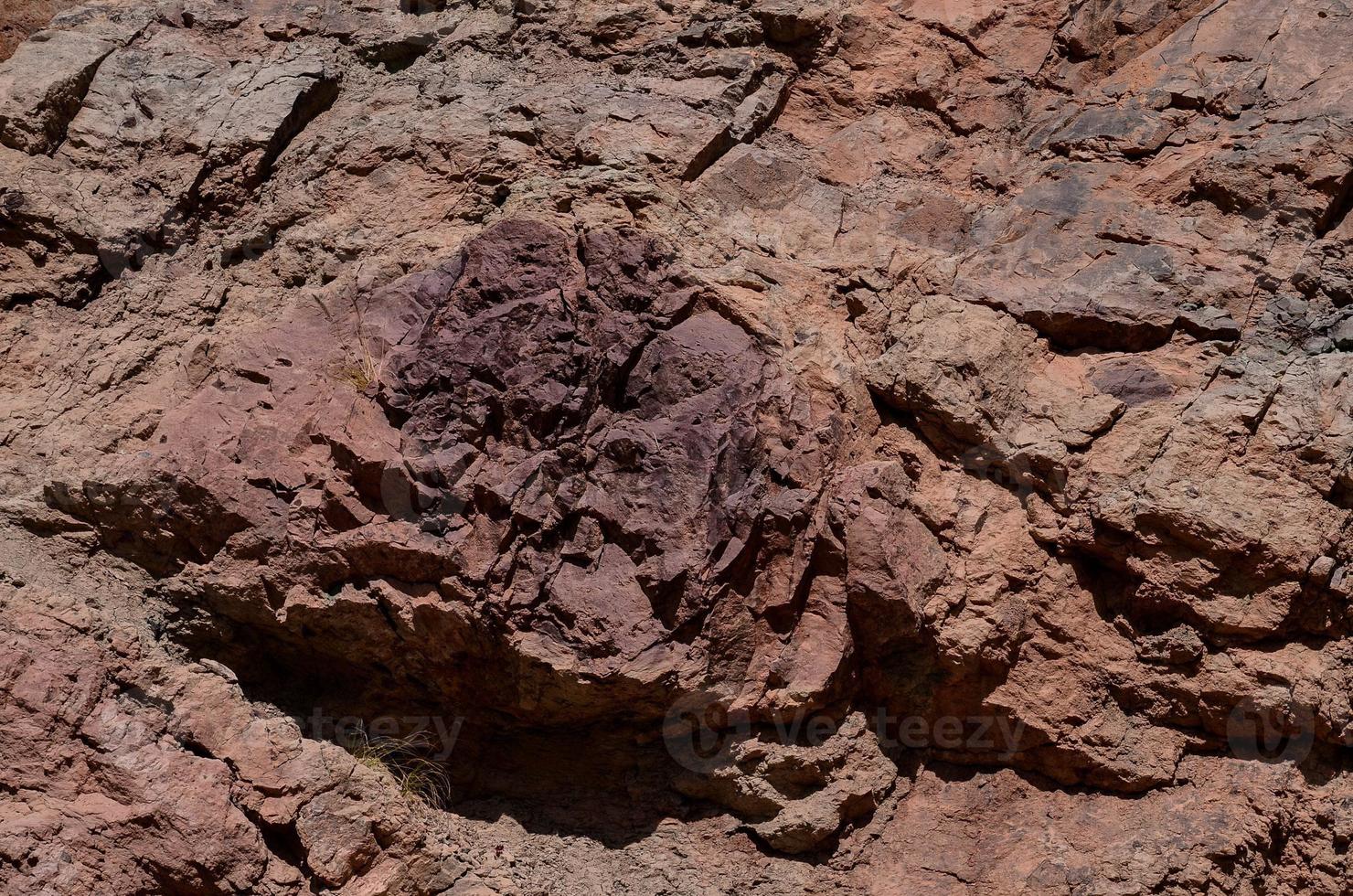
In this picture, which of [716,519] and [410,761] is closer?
[716,519]

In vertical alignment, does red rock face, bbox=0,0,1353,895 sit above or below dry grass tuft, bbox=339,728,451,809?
above

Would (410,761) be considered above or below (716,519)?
below

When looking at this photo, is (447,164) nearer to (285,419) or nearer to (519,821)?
(285,419)

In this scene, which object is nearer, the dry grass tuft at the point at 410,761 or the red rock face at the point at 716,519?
the red rock face at the point at 716,519

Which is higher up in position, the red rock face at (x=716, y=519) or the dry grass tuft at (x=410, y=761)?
the red rock face at (x=716, y=519)

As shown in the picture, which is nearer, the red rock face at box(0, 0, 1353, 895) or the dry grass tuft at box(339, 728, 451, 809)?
the red rock face at box(0, 0, 1353, 895)

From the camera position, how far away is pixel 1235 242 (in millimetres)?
4348

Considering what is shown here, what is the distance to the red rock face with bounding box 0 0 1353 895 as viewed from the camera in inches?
152

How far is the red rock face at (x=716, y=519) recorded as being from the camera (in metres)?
3.87

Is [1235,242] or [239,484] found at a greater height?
[1235,242]

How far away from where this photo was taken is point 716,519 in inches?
158

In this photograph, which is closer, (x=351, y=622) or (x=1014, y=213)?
(x=351, y=622)

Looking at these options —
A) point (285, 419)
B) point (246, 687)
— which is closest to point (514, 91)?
point (285, 419)

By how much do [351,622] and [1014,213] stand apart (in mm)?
2864
